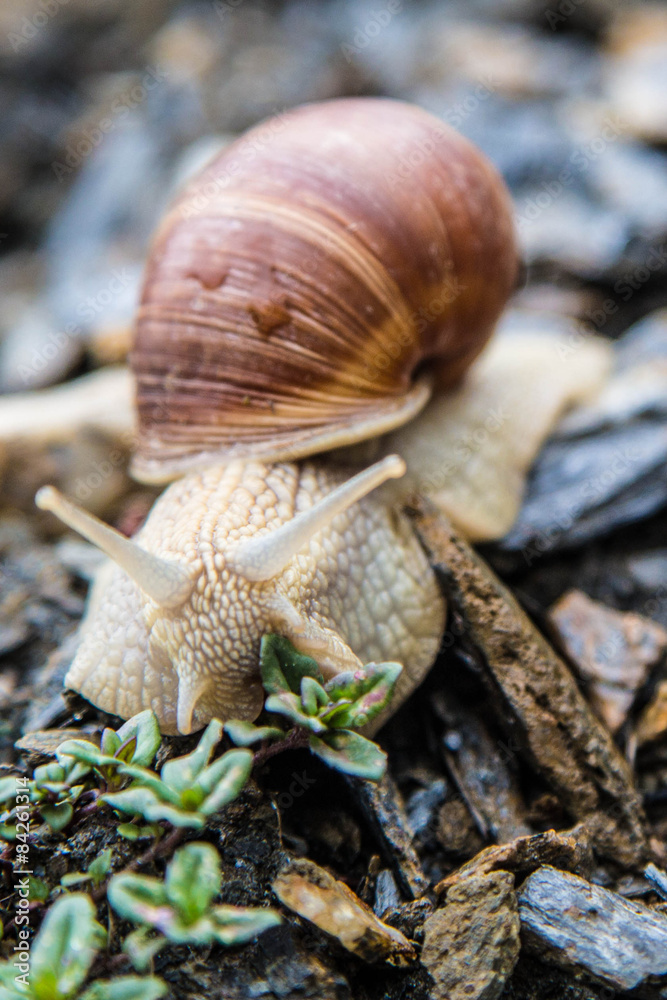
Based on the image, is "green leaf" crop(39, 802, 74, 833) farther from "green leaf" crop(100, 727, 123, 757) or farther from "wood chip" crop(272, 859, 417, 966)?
"wood chip" crop(272, 859, 417, 966)

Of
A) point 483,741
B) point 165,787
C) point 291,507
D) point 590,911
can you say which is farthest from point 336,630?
point 590,911

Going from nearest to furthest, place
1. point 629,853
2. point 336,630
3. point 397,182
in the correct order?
point 629,853 → point 336,630 → point 397,182

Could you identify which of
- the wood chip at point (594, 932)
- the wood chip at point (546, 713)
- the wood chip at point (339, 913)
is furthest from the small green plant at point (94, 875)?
the wood chip at point (546, 713)

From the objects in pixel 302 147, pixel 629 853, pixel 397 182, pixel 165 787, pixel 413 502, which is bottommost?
pixel 629 853

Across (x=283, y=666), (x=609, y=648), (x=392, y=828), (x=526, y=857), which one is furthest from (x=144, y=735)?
(x=609, y=648)

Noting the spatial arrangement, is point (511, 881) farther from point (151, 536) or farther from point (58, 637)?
point (58, 637)
